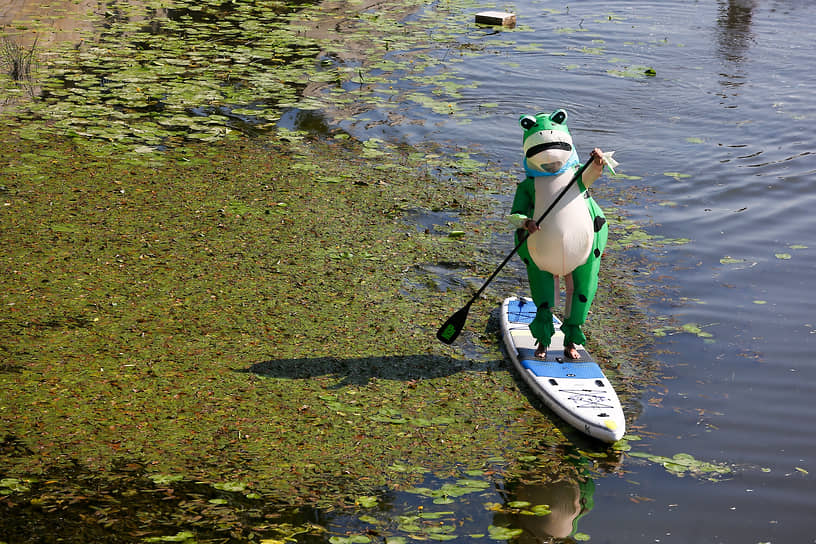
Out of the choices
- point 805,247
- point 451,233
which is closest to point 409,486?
point 451,233

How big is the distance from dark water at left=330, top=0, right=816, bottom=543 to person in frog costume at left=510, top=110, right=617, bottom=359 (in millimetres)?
941

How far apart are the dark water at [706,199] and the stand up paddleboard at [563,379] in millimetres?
302

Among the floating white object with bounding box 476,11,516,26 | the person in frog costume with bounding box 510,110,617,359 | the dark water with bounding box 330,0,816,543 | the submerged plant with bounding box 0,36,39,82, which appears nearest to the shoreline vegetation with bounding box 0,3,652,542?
the dark water with bounding box 330,0,816,543

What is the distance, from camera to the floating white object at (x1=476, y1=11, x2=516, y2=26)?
15000 millimetres

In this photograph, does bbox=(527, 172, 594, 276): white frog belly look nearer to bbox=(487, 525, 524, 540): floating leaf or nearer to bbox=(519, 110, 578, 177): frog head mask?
bbox=(519, 110, 578, 177): frog head mask

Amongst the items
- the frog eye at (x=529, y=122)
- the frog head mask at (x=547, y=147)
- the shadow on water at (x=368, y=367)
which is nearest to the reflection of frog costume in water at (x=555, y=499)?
the shadow on water at (x=368, y=367)

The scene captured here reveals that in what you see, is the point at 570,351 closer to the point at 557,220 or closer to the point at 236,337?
the point at 557,220

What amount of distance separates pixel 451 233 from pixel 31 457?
13.9 ft

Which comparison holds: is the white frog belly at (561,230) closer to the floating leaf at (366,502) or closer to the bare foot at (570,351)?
the bare foot at (570,351)

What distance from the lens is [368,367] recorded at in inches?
217

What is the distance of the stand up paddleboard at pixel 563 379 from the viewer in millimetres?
4936

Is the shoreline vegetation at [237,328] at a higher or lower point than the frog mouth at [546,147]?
lower

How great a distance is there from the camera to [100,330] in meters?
5.57

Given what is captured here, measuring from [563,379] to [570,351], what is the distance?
1.03ft
